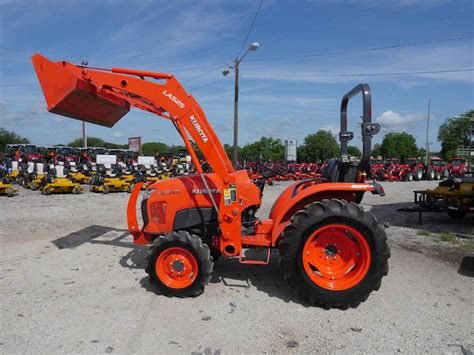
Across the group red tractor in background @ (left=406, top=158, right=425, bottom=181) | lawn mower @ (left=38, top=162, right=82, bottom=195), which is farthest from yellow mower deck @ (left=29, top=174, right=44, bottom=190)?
red tractor in background @ (left=406, top=158, right=425, bottom=181)

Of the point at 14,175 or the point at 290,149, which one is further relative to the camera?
the point at 290,149

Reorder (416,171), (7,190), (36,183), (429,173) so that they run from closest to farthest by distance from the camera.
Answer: (7,190) → (36,183) → (416,171) → (429,173)

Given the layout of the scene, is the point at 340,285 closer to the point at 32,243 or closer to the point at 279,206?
the point at 279,206

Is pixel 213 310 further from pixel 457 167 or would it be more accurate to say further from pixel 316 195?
pixel 457 167

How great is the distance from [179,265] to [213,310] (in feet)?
2.19

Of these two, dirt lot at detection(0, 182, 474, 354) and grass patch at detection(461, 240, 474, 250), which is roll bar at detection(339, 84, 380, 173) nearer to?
dirt lot at detection(0, 182, 474, 354)

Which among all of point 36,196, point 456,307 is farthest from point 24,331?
point 36,196

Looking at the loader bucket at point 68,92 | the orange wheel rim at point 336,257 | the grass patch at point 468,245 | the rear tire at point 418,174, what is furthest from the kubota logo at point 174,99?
the rear tire at point 418,174

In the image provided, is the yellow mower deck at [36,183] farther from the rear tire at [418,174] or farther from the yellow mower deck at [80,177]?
the rear tire at [418,174]

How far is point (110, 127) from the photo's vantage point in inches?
229

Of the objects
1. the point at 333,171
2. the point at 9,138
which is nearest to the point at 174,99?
the point at 333,171

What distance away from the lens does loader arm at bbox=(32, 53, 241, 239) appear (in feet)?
14.7

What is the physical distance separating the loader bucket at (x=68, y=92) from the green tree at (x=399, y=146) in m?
77.6

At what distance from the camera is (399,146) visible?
77.4 meters
